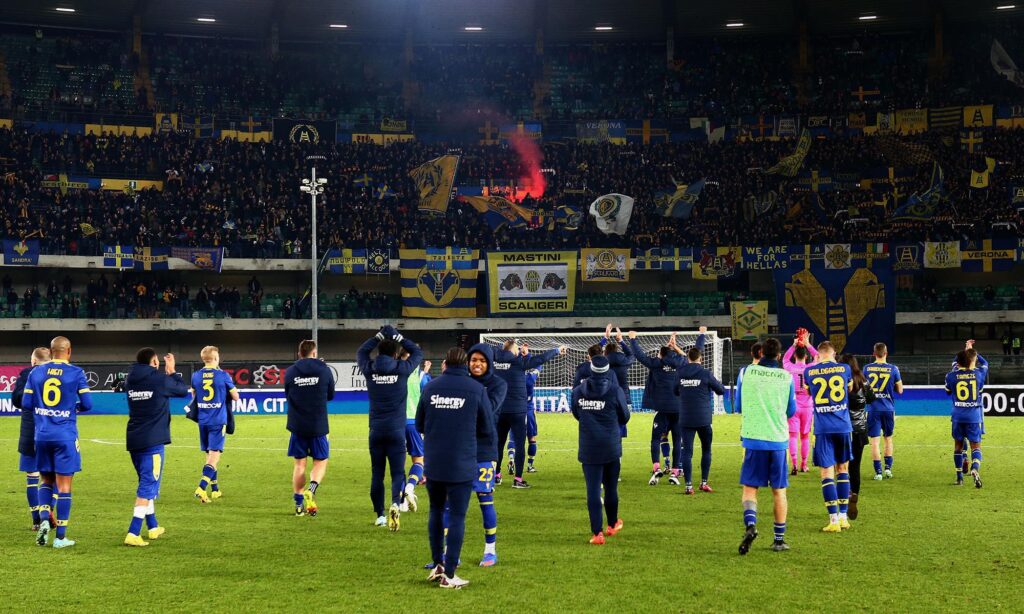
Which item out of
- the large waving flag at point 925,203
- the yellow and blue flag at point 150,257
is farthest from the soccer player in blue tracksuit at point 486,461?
the large waving flag at point 925,203

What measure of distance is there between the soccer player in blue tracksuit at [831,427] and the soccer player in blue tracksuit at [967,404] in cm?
512

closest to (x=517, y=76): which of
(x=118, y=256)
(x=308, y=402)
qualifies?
(x=118, y=256)

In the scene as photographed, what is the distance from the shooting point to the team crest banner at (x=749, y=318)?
49.2m

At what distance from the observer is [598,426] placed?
1205cm

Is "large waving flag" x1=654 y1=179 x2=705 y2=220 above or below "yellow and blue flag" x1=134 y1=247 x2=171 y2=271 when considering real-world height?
above

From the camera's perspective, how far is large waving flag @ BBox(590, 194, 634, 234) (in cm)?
5391

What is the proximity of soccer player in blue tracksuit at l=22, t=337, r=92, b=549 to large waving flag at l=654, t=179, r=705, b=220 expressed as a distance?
45292 mm

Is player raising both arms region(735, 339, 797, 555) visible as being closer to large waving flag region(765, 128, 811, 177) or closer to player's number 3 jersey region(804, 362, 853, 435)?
player's number 3 jersey region(804, 362, 853, 435)

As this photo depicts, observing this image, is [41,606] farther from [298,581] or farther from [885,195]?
[885,195]

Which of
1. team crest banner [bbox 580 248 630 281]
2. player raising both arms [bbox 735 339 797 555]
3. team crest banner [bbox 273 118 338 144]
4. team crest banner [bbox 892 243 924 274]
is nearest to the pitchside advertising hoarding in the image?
A: team crest banner [bbox 580 248 630 281]

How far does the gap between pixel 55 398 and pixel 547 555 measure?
5981 millimetres

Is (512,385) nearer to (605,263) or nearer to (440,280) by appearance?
(440,280)

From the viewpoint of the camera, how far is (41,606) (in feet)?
31.2

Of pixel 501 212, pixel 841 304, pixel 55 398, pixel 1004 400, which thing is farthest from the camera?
pixel 501 212
